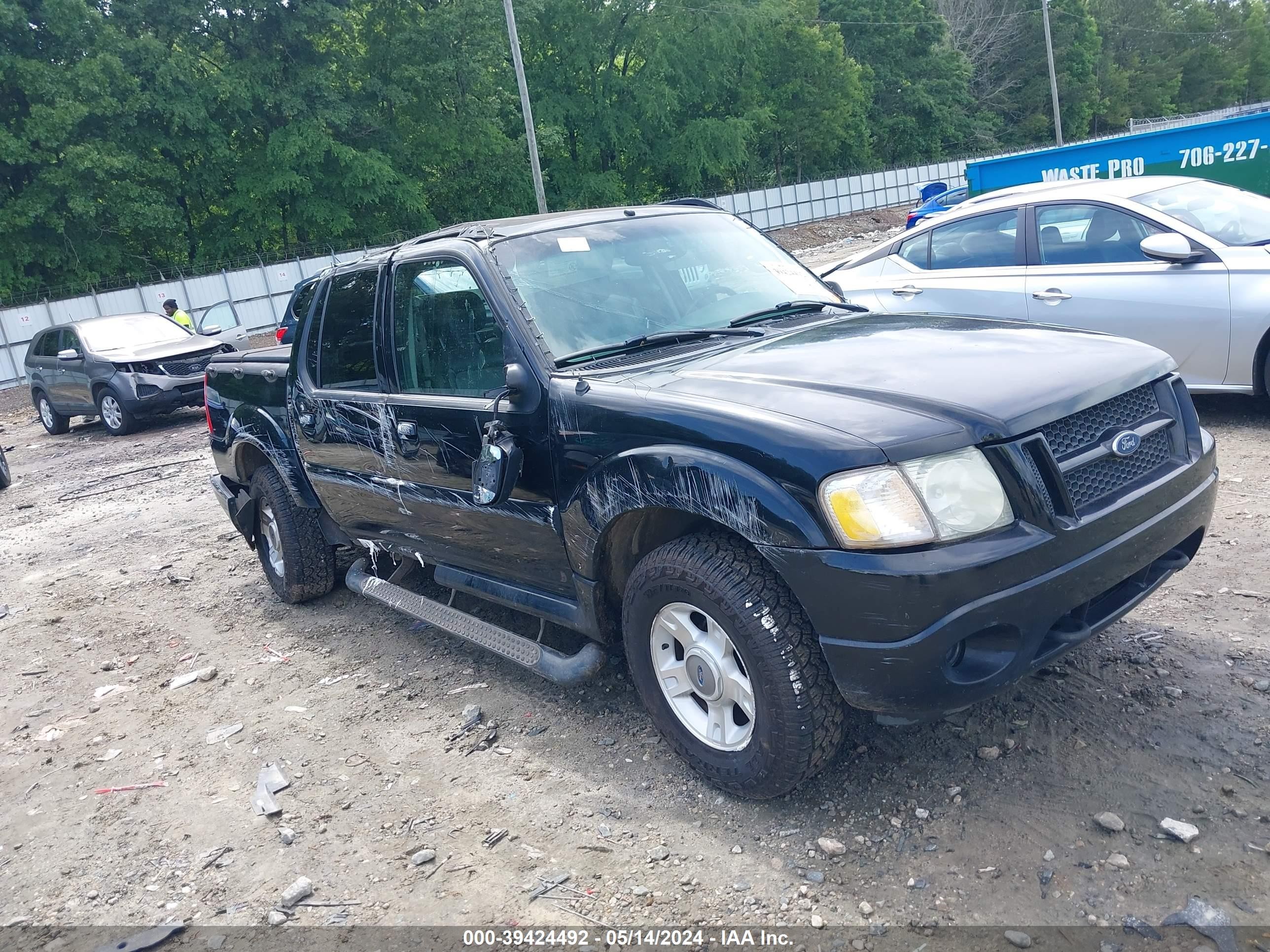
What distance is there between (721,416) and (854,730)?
52.1 inches

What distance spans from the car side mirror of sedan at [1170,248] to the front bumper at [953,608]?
3.98 meters

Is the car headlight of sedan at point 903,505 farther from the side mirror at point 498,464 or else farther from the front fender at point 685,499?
the side mirror at point 498,464

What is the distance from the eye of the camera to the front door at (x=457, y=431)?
150 inches

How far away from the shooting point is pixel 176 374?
14508mm

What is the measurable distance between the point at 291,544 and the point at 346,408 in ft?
4.40

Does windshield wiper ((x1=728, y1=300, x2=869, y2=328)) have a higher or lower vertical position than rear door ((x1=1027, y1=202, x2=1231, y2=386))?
higher

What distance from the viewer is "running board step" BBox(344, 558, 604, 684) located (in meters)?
3.82

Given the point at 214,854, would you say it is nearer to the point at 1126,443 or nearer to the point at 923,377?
the point at 923,377

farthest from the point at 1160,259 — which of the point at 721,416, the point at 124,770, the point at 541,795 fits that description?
the point at 124,770

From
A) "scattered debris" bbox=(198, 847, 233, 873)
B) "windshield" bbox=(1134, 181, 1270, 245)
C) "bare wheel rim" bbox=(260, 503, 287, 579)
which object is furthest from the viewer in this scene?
"windshield" bbox=(1134, 181, 1270, 245)

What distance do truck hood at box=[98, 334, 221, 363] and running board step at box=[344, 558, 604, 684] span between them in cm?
1043

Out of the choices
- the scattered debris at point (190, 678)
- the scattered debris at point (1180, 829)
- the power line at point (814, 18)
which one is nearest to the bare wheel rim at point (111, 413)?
the scattered debris at point (190, 678)

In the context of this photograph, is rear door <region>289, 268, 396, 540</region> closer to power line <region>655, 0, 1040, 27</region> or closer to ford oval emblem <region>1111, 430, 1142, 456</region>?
ford oval emblem <region>1111, 430, 1142, 456</region>

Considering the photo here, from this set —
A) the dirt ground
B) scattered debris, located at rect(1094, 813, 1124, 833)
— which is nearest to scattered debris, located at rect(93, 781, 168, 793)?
the dirt ground
